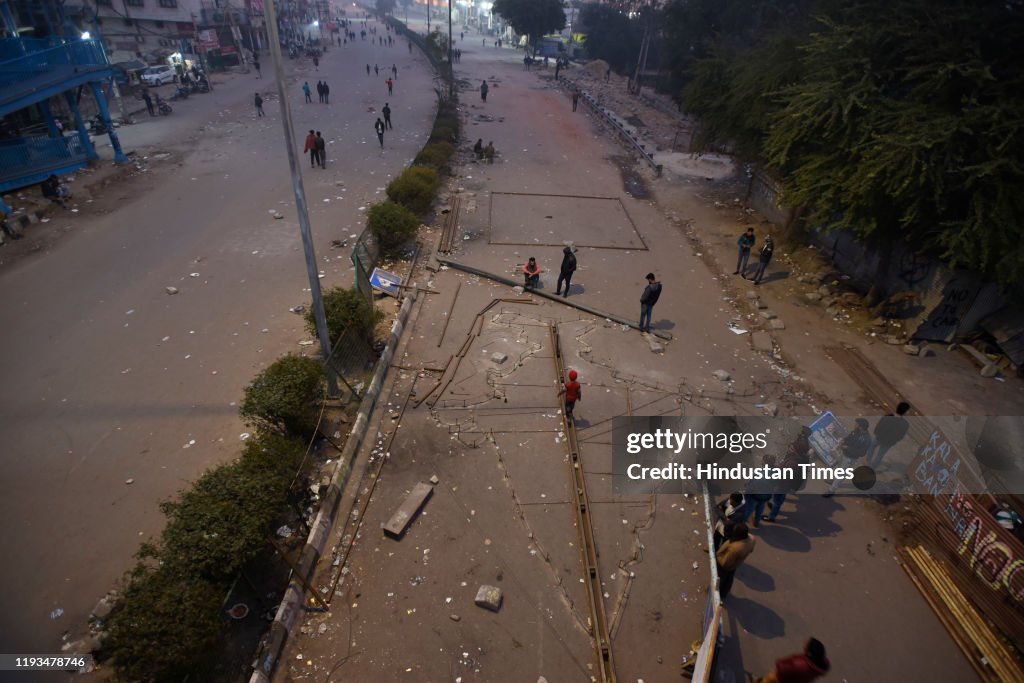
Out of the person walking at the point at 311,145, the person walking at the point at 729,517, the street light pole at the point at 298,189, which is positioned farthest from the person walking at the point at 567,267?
the person walking at the point at 311,145

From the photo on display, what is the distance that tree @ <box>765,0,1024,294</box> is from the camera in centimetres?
887

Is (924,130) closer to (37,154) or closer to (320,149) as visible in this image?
(320,149)

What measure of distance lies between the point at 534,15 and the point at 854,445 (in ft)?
205

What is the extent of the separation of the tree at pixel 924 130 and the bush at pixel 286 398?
10.9 m

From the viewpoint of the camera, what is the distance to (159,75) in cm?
3384

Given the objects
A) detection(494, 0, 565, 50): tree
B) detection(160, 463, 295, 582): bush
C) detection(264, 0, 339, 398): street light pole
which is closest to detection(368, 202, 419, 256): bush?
detection(264, 0, 339, 398): street light pole

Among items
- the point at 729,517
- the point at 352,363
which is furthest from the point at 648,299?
the point at 352,363

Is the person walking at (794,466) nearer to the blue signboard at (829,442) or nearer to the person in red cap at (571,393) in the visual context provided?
the blue signboard at (829,442)

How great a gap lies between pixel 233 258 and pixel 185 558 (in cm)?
1041

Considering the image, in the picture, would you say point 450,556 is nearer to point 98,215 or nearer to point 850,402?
point 850,402

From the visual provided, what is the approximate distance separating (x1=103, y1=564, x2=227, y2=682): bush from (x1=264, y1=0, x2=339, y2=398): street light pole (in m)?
3.94

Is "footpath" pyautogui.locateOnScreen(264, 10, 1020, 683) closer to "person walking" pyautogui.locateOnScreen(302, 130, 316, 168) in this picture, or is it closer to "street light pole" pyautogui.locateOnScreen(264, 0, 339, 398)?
"street light pole" pyautogui.locateOnScreen(264, 0, 339, 398)

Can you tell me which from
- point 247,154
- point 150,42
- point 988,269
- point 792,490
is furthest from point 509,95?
point 792,490

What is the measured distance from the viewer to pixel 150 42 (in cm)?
3625
